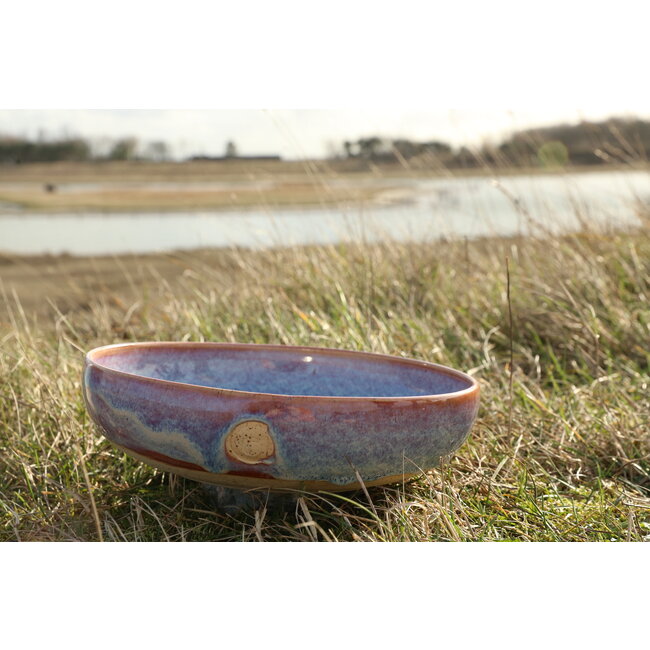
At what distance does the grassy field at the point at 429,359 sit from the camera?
1476 mm

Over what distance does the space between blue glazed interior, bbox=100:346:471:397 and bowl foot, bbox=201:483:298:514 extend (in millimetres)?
300

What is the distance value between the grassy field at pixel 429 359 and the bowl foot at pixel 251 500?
0.7 inches

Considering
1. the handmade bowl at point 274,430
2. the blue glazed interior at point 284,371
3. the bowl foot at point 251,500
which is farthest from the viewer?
the blue glazed interior at point 284,371

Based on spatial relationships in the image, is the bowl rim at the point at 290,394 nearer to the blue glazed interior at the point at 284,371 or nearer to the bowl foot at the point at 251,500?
the blue glazed interior at the point at 284,371

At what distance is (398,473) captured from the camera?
131 cm

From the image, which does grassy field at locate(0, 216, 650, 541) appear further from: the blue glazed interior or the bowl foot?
the blue glazed interior

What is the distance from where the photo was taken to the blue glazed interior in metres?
1.67

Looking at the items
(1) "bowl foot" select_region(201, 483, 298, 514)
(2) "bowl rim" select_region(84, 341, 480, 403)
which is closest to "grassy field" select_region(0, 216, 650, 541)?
(1) "bowl foot" select_region(201, 483, 298, 514)

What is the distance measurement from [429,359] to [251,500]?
0.96 m

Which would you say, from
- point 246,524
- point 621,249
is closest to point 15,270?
point 621,249

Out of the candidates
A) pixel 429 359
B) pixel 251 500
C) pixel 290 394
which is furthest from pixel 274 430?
pixel 429 359

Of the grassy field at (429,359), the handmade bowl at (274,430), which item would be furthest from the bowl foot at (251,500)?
the handmade bowl at (274,430)

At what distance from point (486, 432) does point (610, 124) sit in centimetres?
175

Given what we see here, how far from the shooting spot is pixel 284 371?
5.78 feet
